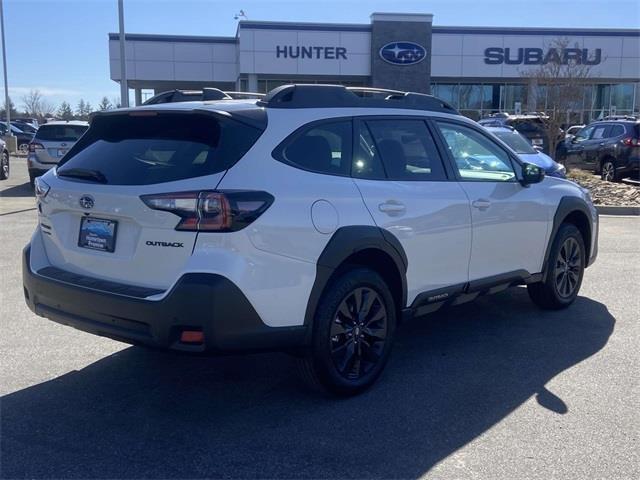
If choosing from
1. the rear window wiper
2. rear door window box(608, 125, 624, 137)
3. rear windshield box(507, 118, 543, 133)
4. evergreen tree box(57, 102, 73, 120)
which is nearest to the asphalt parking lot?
the rear window wiper

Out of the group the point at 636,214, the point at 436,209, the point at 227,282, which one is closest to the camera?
the point at 227,282

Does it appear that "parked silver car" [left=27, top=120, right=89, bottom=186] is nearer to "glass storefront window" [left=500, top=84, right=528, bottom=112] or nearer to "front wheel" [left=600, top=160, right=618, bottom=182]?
"front wheel" [left=600, top=160, right=618, bottom=182]

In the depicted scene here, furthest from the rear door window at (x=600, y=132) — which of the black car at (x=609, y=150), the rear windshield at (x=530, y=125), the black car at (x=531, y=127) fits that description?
the rear windshield at (x=530, y=125)

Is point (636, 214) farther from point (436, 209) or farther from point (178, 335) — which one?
point (178, 335)

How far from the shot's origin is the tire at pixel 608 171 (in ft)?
58.2

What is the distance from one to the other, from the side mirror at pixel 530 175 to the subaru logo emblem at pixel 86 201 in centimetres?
345

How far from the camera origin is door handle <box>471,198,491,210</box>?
16.5 ft

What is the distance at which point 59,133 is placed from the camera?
1600 cm

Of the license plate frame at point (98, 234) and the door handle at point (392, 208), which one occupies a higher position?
the door handle at point (392, 208)

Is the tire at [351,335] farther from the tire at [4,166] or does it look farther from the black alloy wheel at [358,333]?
the tire at [4,166]

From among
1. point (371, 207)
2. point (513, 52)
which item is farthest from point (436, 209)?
point (513, 52)

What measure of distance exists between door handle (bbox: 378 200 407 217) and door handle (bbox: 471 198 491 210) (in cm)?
83

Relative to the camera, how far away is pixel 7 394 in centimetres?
419

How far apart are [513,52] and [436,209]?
36311 mm
